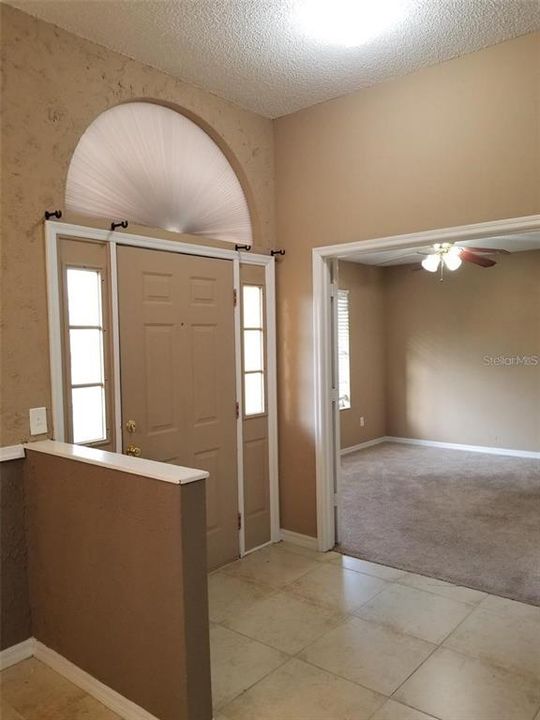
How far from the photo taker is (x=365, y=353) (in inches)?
289

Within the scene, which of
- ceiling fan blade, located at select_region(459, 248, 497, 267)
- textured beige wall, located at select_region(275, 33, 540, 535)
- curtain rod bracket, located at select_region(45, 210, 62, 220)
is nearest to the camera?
curtain rod bracket, located at select_region(45, 210, 62, 220)

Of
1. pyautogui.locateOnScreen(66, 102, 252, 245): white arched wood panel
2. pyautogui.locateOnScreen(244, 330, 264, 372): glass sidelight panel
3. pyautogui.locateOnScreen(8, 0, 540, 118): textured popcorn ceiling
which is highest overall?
pyautogui.locateOnScreen(8, 0, 540, 118): textured popcorn ceiling

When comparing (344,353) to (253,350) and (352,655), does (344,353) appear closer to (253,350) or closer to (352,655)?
(253,350)

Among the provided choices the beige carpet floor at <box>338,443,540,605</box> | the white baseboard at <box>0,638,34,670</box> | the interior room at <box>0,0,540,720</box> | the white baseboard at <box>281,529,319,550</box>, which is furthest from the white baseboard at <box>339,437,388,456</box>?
the white baseboard at <box>0,638,34,670</box>

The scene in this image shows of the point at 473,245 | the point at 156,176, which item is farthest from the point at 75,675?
the point at 473,245

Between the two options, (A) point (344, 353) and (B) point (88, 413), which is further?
(A) point (344, 353)

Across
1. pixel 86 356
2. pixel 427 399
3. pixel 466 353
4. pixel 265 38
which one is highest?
pixel 265 38

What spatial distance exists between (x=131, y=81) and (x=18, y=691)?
3.05 m

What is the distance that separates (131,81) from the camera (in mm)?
2996

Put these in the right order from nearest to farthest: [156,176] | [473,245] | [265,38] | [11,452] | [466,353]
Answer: [11,452], [265,38], [156,176], [473,245], [466,353]

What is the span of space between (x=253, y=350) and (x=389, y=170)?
146 centimetres

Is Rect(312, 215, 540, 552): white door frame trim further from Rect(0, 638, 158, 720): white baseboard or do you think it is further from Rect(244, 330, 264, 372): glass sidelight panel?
Rect(0, 638, 158, 720): white baseboard

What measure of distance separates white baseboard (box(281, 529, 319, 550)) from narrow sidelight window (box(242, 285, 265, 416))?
910mm

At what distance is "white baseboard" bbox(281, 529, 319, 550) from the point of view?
3.77 m
